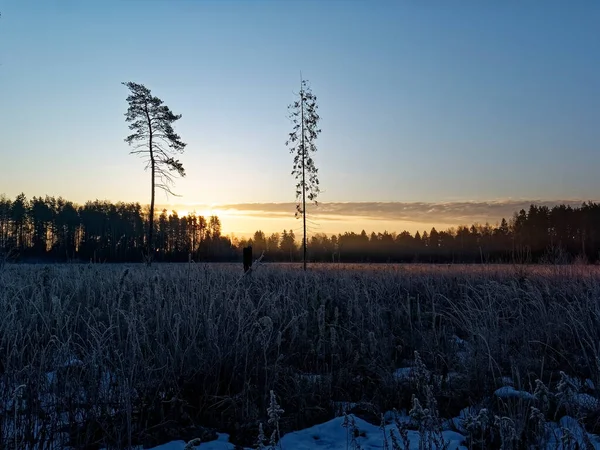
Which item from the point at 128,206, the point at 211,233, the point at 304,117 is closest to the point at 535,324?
the point at 304,117

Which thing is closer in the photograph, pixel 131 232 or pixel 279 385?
pixel 279 385

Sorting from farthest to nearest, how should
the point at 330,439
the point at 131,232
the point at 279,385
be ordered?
the point at 131,232
the point at 279,385
the point at 330,439

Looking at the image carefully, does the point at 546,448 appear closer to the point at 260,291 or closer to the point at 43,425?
the point at 43,425

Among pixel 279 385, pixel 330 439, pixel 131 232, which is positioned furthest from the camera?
pixel 131 232

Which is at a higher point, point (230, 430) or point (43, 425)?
point (43, 425)

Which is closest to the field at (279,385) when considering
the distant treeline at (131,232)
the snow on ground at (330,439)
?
the snow on ground at (330,439)

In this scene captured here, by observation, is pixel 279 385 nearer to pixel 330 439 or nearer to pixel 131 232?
pixel 330 439

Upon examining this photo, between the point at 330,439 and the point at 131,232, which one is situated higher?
the point at 131,232

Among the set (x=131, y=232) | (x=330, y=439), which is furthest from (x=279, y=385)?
(x=131, y=232)

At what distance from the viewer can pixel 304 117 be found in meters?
25.1

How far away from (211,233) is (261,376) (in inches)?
4211

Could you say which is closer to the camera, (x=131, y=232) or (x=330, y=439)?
(x=330, y=439)

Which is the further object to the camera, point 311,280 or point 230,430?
point 311,280

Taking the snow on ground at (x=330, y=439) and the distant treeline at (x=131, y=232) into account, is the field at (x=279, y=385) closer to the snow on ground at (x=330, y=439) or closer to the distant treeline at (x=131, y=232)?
the snow on ground at (x=330, y=439)
